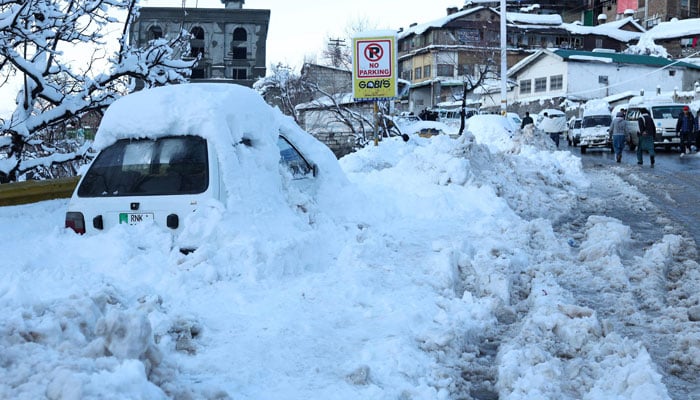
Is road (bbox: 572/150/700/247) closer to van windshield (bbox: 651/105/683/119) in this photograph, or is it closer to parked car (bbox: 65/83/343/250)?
van windshield (bbox: 651/105/683/119)

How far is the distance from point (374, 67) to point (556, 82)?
46.6 m

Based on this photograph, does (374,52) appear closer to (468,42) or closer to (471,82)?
(471,82)

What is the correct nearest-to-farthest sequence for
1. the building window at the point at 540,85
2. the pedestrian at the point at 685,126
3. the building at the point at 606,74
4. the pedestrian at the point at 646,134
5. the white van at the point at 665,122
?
the pedestrian at the point at 646,134 < the pedestrian at the point at 685,126 < the white van at the point at 665,122 < the building at the point at 606,74 < the building window at the point at 540,85

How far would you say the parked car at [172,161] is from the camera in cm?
609

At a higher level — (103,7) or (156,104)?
(103,7)

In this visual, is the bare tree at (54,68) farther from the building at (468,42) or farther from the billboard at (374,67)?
the building at (468,42)

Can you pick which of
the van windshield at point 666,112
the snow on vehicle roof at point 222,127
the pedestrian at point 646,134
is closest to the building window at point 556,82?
the van windshield at point 666,112

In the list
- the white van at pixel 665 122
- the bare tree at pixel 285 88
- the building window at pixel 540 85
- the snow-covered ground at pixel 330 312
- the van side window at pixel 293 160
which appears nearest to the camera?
the snow-covered ground at pixel 330 312

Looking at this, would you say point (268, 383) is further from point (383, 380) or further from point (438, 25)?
point (438, 25)

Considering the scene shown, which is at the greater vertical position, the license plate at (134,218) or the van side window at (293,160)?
the van side window at (293,160)

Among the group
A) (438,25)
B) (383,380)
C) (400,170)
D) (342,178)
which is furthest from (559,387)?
(438,25)

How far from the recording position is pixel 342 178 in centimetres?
867

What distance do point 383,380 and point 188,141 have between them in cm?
326

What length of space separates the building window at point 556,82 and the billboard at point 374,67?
150ft
